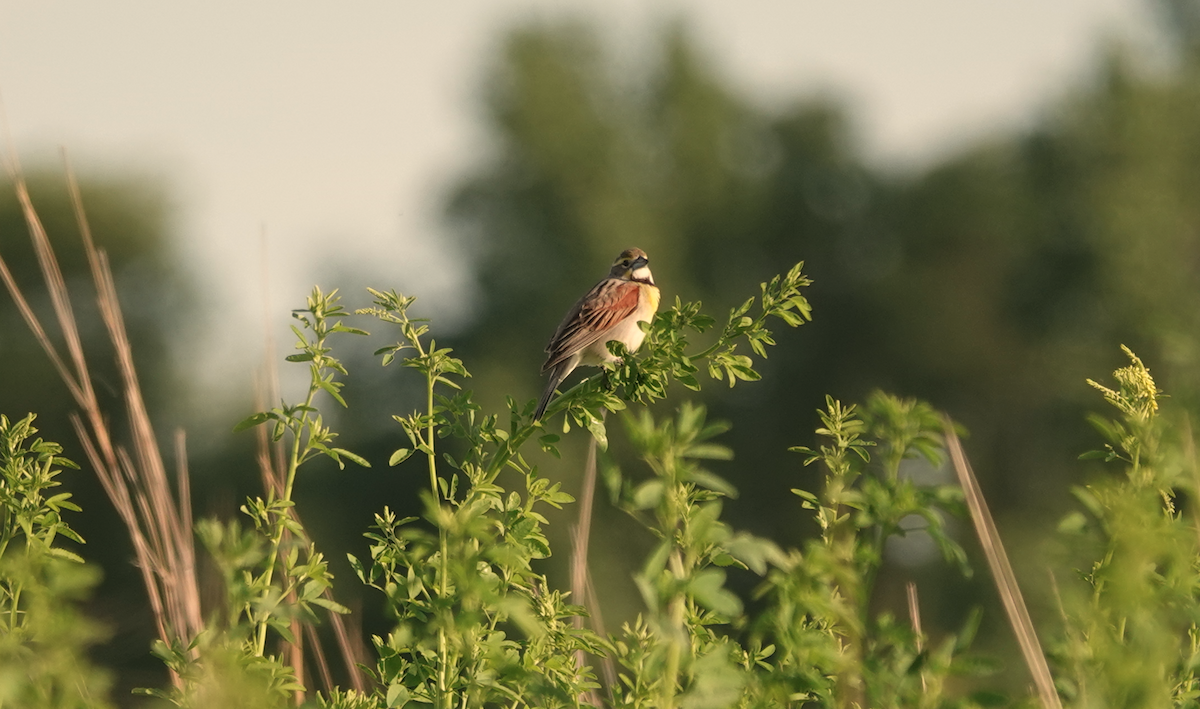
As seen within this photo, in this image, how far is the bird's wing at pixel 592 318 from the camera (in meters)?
7.23

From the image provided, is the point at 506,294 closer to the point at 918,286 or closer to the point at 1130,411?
the point at 918,286

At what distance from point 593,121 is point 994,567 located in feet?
163

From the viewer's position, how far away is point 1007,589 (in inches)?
122

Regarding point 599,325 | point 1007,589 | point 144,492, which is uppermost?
point 1007,589

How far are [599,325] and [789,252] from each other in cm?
4492

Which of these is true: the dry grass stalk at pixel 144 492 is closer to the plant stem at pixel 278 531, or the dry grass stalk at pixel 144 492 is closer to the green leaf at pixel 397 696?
the plant stem at pixel 278 531

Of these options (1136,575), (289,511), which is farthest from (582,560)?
(1136,575)

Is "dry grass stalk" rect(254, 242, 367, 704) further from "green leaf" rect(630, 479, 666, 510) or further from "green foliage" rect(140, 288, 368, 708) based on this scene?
"green leaf" rect(630, 479, 666, 510)

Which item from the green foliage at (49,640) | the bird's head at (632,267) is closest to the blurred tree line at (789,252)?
the bird's head at (632,267)

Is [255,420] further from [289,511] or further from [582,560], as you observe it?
[582,560]

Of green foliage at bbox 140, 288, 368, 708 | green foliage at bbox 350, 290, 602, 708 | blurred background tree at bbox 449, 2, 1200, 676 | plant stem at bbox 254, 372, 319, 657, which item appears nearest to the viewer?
green foliage at bbox 140, 288, 368, 708

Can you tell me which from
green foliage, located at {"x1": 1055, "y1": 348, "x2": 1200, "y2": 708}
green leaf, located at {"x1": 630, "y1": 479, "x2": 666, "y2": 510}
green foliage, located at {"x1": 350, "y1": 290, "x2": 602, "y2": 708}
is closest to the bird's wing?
green foliage, located at {"x1": 350, "y1": 290, "x2": 602, "y2": 708}

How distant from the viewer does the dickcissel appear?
23.7 feet

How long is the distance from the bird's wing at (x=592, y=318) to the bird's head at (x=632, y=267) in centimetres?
98
